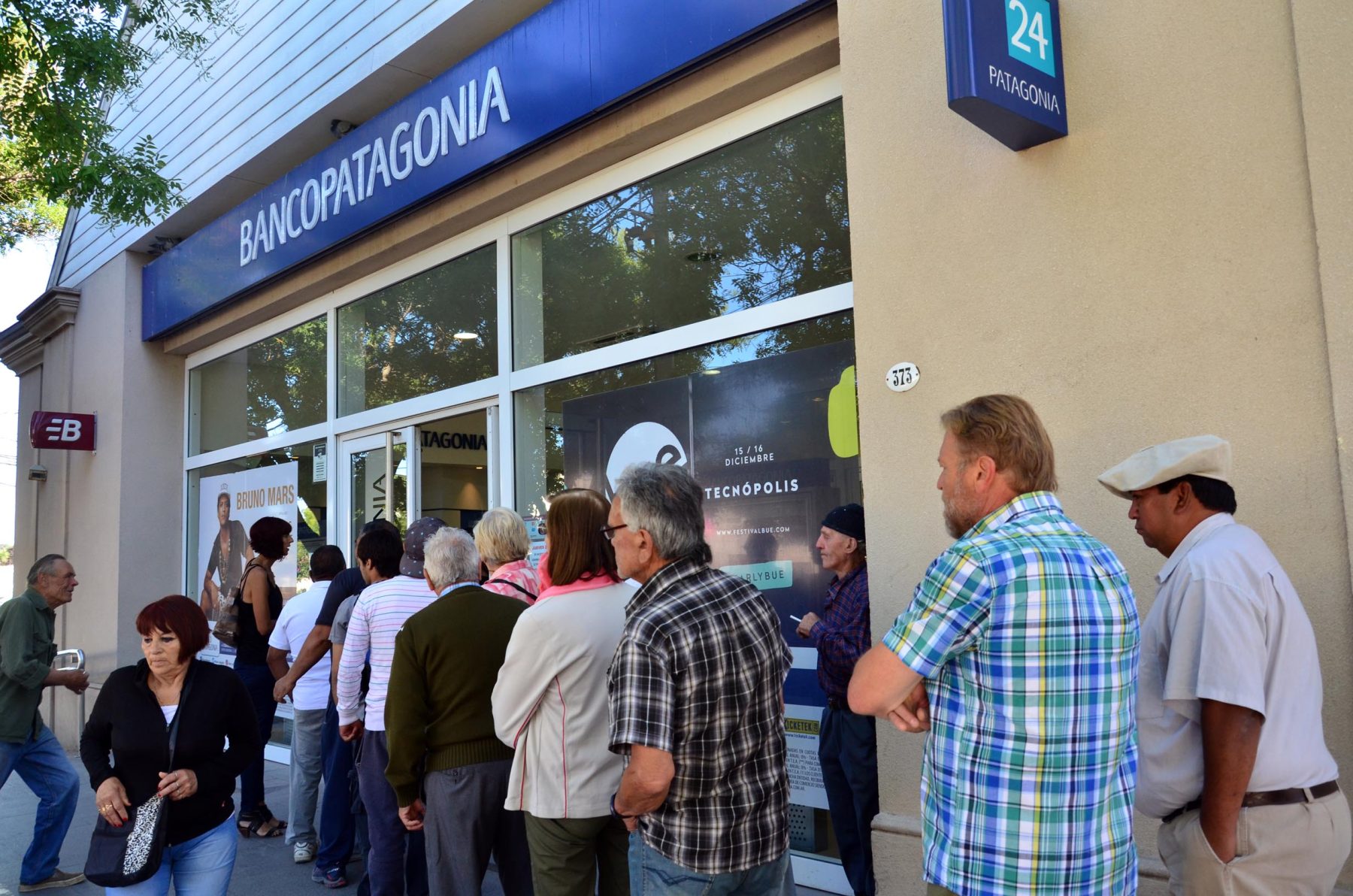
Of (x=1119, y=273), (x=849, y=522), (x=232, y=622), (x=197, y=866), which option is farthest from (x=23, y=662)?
(x=1119, y=273)

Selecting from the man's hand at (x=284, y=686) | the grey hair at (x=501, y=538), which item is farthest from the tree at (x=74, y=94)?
the grey hair at (x=501, y=538)

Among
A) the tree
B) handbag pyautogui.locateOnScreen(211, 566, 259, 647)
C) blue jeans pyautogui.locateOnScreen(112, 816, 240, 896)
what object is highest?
the tree

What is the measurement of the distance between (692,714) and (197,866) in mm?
2102

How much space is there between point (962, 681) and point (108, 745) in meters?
2.98

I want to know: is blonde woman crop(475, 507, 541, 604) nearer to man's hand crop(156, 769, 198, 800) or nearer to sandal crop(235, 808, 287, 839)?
man's hand crop(156, 769, 198, 800)

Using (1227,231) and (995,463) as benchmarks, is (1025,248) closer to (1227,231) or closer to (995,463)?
(1227,231)

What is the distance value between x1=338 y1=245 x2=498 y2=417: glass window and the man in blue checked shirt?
536 centimetres

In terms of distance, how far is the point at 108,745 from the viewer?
3.60m

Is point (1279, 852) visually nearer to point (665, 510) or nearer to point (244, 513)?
point (665, 510)

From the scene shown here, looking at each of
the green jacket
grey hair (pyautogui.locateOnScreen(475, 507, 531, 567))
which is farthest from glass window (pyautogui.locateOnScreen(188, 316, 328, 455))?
grey hair (pyautogui.locateOnScreen(475, 507, 531, 567))

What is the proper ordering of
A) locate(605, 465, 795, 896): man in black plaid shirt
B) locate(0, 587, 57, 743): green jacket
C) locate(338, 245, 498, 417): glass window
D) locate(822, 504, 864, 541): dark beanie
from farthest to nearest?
locate(338, 245, 498, 417): glass window
locate(0, 587, 57, 743): green jacket
locate(822, 504, 864, 541): dark beanie
locate(605, 465, 795, 896): man in black plaid shirt

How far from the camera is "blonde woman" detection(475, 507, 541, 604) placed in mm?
4195

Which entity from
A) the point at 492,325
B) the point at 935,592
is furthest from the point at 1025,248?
the point at 492,325

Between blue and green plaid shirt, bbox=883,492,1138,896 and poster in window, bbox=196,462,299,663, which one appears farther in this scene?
poster in window, bbox=196,462,299,663
